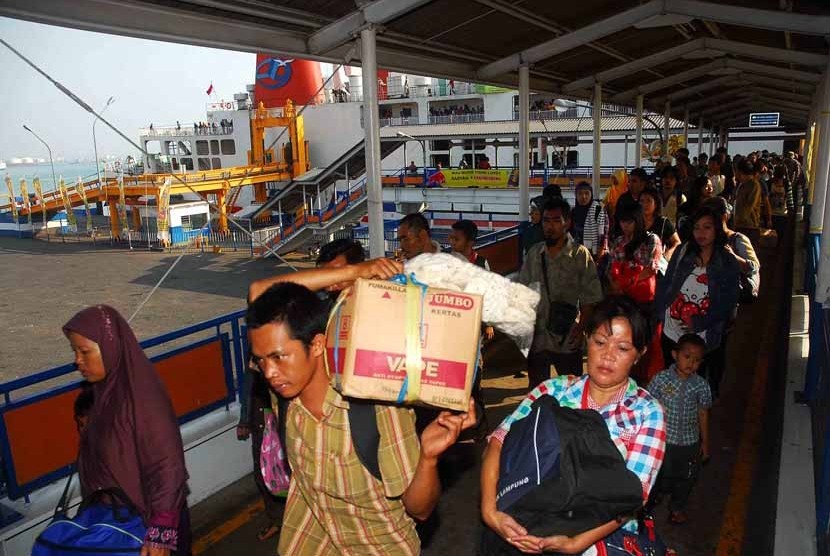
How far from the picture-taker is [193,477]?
169 inches

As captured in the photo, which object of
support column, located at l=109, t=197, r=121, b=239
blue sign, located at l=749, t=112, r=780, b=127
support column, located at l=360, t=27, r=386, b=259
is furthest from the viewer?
support column, located at l=109, t=197, r=121, b=239

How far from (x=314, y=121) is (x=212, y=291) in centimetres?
2307

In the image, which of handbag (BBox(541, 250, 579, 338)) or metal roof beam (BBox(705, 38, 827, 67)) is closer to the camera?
handbag (BBox(541, 250, 579, 338))

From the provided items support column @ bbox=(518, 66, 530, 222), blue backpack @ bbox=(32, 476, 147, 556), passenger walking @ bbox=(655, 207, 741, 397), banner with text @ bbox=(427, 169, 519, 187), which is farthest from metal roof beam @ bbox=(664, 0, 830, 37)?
banner with text @ bbox=(427, 169, 519, 187)

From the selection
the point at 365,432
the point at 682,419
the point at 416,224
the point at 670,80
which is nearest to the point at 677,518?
the point at 682,419

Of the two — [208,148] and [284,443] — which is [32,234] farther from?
[284,443]

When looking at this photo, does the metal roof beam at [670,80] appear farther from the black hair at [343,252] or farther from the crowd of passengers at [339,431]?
the black hair at [343,252]

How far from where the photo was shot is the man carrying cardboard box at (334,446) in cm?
183

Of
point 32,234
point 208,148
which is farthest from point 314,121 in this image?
point 32,234

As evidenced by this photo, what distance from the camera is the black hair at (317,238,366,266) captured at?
353 centimetres

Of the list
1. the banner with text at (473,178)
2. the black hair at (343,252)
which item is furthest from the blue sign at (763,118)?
the black hair at (343,252)

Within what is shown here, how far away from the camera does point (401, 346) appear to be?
5.46 ft

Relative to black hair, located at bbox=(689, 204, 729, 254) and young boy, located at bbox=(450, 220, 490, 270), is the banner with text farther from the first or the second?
black hair, located at bbox=(689, 204, 729, 254)

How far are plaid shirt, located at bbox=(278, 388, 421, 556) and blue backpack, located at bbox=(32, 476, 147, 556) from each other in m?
0.74
